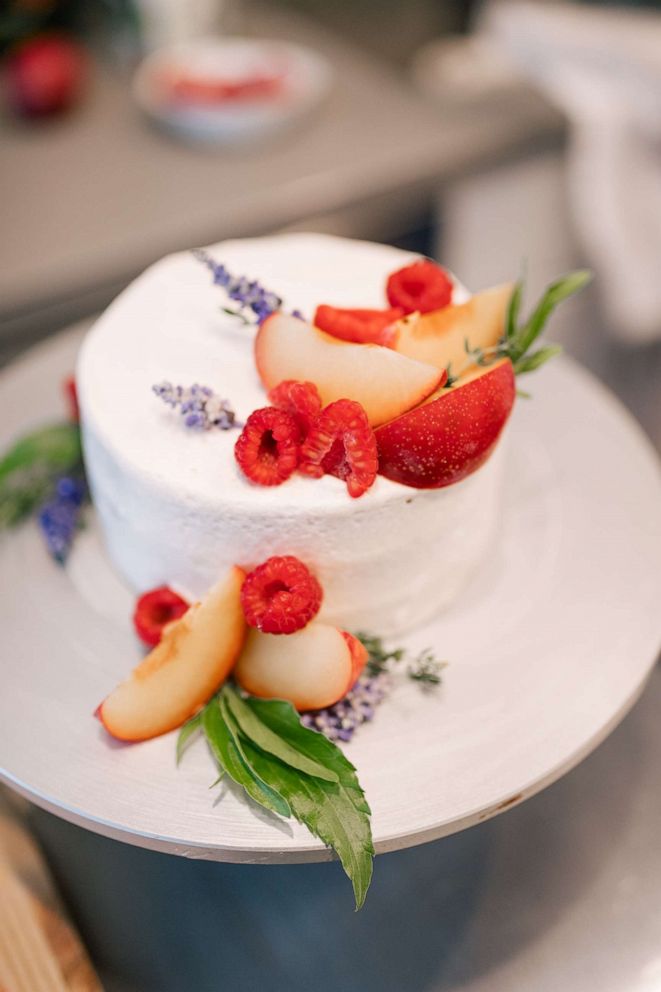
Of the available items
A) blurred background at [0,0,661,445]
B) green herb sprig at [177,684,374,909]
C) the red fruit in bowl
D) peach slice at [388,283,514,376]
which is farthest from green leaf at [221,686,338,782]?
the red fruit in bowl

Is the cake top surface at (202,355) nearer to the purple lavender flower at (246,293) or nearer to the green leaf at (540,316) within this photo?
the purple lavender flower at (246,293)

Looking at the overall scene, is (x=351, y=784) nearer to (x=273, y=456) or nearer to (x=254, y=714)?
(x=254, y=714)

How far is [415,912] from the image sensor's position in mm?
1148

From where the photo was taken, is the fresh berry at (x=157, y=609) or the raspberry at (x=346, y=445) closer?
the raspberry at (x=346, y=445)

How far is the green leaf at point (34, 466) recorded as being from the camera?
148 cm

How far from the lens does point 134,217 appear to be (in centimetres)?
221

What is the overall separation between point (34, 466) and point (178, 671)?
56 centimetres

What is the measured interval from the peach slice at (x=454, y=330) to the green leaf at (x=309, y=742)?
480mm

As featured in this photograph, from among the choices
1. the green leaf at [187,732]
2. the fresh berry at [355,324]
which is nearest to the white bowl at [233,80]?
the fresh berry at [355,324]

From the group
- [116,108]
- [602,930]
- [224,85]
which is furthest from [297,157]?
[602,930]

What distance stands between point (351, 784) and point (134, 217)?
1595 mm

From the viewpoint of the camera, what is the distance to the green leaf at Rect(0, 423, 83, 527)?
4.84 ft

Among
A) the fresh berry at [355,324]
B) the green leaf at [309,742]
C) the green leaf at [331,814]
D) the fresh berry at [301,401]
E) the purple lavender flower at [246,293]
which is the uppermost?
the purple lavender flower at [246,293]

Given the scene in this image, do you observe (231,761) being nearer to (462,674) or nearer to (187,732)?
(187,732)
